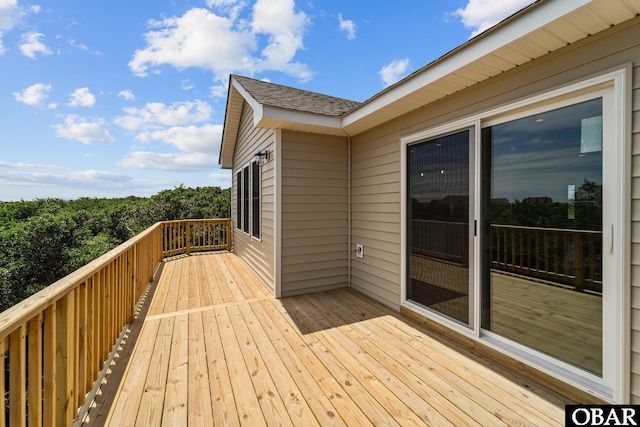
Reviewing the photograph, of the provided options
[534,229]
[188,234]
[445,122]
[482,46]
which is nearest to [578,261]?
[534,229]

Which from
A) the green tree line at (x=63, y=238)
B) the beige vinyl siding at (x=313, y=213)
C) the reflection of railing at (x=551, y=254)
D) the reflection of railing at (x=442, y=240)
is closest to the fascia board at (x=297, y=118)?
the beige vinyl siding at (x=313, y=213)

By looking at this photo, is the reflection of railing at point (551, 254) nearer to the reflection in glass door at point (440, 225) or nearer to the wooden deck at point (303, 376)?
the reflection in glass door at point (440, 225)

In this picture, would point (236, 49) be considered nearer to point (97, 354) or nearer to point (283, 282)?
point (283, 282)

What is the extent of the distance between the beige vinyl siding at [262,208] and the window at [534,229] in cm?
216

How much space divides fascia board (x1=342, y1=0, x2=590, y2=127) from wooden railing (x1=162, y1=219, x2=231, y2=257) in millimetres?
6299

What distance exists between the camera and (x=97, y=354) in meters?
2.02

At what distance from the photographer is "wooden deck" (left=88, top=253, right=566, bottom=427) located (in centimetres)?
175

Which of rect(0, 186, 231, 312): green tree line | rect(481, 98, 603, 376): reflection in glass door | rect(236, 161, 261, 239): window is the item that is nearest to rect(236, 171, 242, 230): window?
rect(236, 161, 261, 239): window

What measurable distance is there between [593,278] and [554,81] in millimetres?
1470

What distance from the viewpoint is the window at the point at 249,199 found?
17.3 feet

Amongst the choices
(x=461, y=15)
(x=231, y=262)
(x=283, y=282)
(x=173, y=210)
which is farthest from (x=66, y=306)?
(x=173, y=210)

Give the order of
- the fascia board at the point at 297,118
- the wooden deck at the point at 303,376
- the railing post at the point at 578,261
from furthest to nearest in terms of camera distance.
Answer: the fascia board at the point at 297,118 < the railing post at the point at 578,261 < the wooden deck at the point at 303,376

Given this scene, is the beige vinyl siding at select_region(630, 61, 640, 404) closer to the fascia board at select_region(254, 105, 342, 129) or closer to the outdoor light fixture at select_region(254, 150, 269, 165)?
the fascia board at select_region(254, 105, 342, 129)

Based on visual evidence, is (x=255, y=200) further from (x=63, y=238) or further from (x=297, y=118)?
(x=63, y=238)
